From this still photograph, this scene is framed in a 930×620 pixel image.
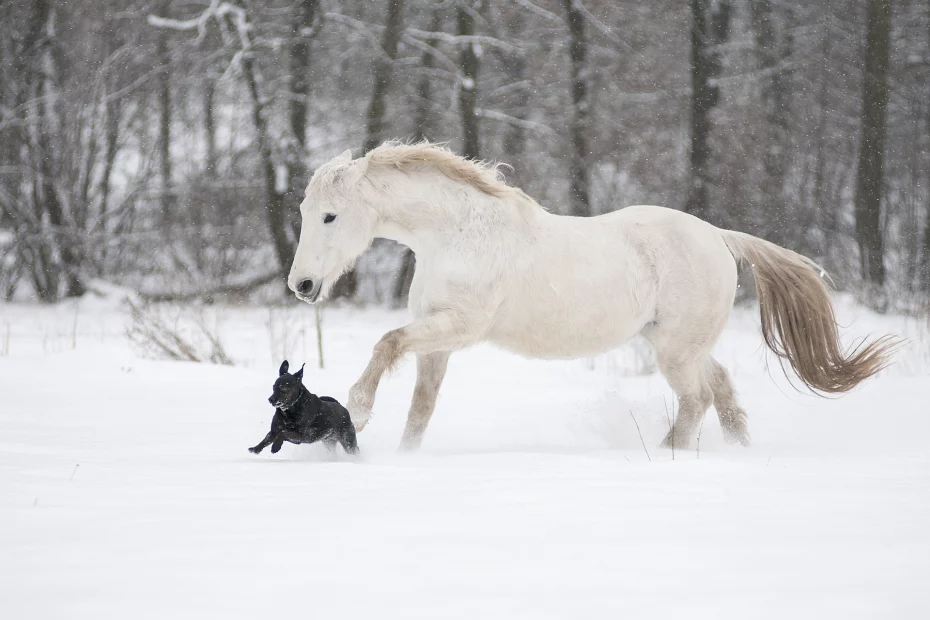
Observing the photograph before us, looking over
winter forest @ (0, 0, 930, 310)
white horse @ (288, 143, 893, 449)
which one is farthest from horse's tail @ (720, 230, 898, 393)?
winter forest @ (0, 0, 930, 310)

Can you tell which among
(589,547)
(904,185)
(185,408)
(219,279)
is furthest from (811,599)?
(904,185)

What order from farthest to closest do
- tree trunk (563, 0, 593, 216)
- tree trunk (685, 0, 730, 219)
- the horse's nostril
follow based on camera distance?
tree trunk (563, 0, 593, 216), tree trunk (685, 0, 730, 219), the horse's nostril

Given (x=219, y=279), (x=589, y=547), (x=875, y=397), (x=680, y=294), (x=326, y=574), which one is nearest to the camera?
(x=326, y=574)

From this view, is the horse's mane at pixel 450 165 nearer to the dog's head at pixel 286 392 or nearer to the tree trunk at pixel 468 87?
the dog's head at pixel 286 392

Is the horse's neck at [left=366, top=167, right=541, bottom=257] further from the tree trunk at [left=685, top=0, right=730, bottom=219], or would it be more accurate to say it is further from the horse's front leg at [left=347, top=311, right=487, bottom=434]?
the tree trunk at [left=685, top=0, right=730, bottom=219]

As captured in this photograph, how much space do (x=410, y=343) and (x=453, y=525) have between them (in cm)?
189

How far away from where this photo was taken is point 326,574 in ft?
6.43

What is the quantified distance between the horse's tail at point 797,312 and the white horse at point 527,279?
10 millimetres

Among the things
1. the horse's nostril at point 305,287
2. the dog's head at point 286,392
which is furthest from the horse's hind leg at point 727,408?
the dog's head at point 286,392

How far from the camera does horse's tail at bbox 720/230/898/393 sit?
5.27m

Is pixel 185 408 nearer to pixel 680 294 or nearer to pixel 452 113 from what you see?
pixel 680 294

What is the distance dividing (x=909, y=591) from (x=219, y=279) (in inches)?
501

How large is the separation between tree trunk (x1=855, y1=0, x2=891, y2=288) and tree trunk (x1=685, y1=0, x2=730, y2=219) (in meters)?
2.21

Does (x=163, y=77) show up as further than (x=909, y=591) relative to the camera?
Yes
